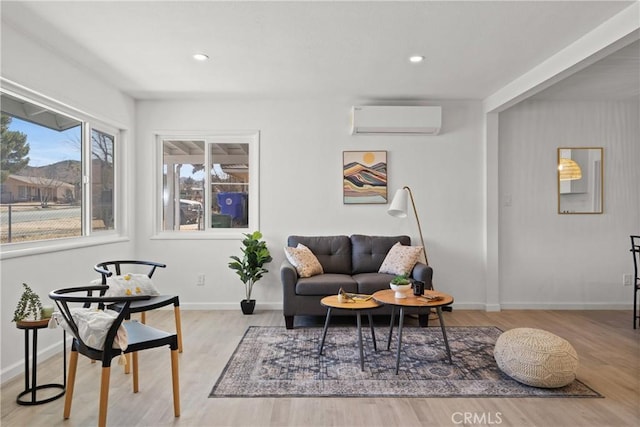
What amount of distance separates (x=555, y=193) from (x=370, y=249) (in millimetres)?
2423

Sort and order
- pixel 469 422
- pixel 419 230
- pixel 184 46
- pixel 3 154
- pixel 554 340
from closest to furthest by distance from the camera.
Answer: pixel 469 422 < pixel 554 340 < pixel 3 154 < pixel 184 46 < pixel 419 230

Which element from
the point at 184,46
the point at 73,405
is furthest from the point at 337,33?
the point at 73,405

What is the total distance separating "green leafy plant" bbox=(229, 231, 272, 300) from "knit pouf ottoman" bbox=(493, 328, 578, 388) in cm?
264

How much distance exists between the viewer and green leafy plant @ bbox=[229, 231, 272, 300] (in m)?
4.47

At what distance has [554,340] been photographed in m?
2.69

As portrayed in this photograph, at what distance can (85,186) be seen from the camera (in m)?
3.92

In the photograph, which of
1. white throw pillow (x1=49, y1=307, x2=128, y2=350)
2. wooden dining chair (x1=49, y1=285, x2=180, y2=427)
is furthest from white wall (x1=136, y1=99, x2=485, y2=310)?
white throw pillow (x1=49, y1=307, x2=128, y2=350)

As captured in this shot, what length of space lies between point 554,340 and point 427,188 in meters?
2.44

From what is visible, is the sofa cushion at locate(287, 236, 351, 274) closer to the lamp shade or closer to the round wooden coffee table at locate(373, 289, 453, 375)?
the lamp shade

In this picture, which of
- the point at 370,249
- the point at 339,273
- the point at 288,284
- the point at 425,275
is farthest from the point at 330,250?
the point at 425,275

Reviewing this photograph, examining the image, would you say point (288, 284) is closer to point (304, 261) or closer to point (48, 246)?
point (304, 261)

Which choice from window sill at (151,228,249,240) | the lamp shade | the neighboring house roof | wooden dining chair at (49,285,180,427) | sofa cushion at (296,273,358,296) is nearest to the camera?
wooden dining chair at (49,285,180,427)

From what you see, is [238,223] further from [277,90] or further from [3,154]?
[3,154]

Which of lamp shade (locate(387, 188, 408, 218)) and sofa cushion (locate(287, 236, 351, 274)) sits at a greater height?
lamp shade (locate(387, 188, 408, 218))
